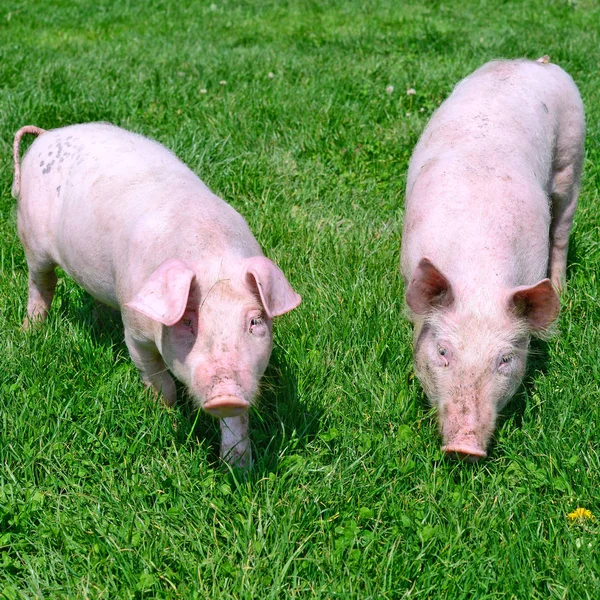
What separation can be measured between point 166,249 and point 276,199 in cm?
226

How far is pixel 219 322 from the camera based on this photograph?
8.96 ft

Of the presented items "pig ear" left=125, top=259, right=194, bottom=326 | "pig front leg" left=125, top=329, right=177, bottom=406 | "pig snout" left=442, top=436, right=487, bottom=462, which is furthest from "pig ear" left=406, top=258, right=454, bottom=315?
"pig front leg" left=125, top=329, right=177, bottom=406

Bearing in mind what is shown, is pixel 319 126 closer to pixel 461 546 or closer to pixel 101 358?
pixel 101 358

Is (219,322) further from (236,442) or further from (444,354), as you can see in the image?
(444,354)

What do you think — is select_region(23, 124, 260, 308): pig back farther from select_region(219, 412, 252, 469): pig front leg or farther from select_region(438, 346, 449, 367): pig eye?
select_region(438, 346, 449, 367): pig eye

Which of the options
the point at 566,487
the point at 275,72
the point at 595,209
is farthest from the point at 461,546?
the point at 275,72

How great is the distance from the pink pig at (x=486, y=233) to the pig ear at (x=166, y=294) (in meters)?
0.96

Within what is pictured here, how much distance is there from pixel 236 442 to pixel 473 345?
1014 mm

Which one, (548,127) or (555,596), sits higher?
(548,127)

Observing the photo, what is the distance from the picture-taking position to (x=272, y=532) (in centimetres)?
283

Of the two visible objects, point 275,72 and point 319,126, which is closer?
point 319,126

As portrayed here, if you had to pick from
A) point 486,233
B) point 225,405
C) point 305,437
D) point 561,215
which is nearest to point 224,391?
point 225,405

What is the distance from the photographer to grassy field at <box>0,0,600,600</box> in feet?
8.90

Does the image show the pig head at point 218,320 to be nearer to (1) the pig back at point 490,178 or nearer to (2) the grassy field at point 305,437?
(2) the grassy field at point 305,437
